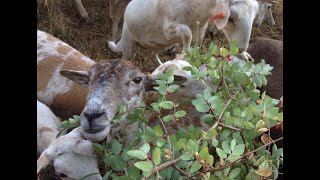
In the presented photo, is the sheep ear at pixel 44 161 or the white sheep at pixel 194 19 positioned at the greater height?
the white sheep at pixel 194 19

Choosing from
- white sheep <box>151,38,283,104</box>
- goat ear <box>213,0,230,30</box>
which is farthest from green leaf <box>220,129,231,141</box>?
goat ear <box>213,0,230,30</box>

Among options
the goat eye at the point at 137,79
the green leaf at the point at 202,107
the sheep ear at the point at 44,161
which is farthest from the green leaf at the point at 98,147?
the green leaf at the point at 202,107

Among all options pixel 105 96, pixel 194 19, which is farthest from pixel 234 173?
pixel 194 19

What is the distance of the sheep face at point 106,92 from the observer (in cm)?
285

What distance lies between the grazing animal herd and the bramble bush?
0.22 metres

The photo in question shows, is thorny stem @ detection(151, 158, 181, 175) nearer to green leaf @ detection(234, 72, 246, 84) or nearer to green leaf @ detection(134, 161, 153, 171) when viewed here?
green leaf @ detection(134, 161, 153, 171)

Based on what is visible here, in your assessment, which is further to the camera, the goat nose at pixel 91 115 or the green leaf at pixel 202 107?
the goat nose at pixel 91 115

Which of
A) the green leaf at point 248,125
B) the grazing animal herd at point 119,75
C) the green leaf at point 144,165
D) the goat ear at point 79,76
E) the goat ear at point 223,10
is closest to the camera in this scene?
the green leaf at point 144,165

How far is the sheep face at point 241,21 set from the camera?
16.0ft

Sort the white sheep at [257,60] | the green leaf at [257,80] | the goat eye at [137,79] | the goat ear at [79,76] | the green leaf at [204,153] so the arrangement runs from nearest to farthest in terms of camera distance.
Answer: the green leaf at [204,153] < the green leaf at [257,80] < the goat eye at [137,79] < the goat ear at [79,76] < the white sheep at [257,60]

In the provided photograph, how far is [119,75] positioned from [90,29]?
4854mm

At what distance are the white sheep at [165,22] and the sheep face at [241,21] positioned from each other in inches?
4.2

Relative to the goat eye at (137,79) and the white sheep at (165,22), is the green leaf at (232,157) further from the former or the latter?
the white sheep at (165,22)

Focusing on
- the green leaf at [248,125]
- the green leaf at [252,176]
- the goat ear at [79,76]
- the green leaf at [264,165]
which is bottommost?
the goat ear at [79,76]
